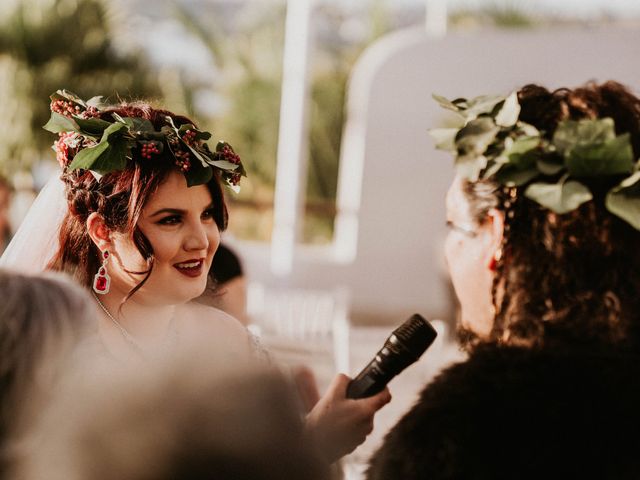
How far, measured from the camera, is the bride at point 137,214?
1889mm

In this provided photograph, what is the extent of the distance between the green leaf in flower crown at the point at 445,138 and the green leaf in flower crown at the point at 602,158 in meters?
0.29

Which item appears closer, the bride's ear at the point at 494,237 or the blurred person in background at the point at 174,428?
the blurred person in background at the point at 174,428

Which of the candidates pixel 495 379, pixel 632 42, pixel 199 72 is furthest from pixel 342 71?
pixel 495 379

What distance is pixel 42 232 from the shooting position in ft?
6.89

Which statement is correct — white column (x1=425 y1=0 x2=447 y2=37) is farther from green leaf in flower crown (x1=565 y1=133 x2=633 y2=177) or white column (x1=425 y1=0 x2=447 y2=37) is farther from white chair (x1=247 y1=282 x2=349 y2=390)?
green leaf in flower crown (x1=565 y1=133 x2=633 y2=177)

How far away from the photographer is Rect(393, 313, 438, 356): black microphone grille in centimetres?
158

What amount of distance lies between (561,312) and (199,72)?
12.6 m

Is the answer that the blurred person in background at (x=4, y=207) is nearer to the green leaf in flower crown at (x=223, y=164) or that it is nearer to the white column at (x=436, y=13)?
the green leaf in flower crown at (x=223, y=164)

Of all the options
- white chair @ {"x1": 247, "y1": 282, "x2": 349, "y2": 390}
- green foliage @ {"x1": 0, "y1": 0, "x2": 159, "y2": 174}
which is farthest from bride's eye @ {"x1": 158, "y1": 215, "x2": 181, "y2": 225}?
green foliage @ {"x1": 0, "y1": 0, "x2": 159, "y2": 174}

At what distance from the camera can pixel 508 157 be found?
154cm

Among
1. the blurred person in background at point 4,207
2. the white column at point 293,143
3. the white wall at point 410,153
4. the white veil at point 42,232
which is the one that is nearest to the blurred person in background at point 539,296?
the white veil at point 42,232

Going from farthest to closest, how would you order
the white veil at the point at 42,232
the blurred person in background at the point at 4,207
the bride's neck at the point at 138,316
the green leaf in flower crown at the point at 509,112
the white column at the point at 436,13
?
the white column at the point at 436,13 < the blurred person in background at the point at 4,207 < the white veil at the point at 42,232 < the bride's neck at the point at 138,316 < the green leaf in flower crown at the point at 509,112

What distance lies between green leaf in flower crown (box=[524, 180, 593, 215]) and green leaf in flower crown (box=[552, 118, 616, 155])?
7cm

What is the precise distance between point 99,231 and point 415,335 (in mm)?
853
